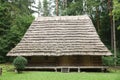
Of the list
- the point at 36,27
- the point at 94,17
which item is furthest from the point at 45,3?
the point at 36,27

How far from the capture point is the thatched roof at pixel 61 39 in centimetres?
2691

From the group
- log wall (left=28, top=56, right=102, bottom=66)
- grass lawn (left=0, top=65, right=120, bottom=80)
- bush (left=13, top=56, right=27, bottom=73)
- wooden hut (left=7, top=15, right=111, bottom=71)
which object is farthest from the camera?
log wall (left=28, top=56, right=102, bottom=66)

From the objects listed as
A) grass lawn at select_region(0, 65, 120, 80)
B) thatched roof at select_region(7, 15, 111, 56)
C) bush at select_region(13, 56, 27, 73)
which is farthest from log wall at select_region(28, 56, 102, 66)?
grass lawn at select_region(0, 65, 120, 80)

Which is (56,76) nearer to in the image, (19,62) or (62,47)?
(19,62)

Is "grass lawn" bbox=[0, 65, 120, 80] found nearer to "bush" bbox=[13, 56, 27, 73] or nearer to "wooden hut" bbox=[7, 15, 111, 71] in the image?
"bush" bbox=[13, 56, 27, 73]

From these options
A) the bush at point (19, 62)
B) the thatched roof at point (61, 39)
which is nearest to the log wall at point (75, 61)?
the thatched roof at point (61, 39)

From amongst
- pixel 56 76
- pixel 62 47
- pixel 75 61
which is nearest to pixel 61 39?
pixel 62 47

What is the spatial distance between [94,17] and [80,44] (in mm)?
16600

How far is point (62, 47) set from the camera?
27.4 metres

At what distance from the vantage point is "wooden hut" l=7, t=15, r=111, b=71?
2686 centimetres

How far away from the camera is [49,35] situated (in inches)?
1153

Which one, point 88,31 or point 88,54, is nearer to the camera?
point 88,54

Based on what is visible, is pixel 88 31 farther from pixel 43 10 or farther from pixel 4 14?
pixel 43 10

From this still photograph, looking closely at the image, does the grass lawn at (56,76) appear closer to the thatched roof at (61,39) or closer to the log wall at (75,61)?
the thatched roof at (61,39)
